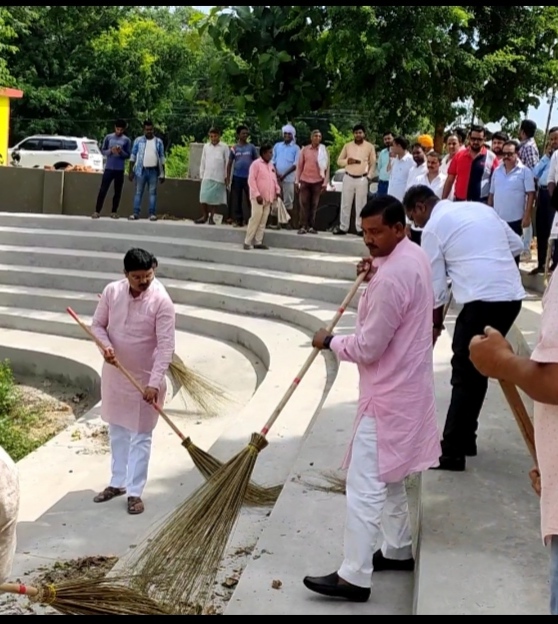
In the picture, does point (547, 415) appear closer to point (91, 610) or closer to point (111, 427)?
point (91, 610)

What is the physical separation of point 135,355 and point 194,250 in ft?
23.7

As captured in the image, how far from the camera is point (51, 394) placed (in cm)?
974

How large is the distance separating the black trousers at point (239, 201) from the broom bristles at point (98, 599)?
9912 millimetres

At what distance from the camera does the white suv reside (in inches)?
1040

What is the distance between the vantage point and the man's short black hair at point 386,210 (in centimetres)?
370

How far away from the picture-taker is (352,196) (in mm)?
12578

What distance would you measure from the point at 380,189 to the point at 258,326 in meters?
3.21

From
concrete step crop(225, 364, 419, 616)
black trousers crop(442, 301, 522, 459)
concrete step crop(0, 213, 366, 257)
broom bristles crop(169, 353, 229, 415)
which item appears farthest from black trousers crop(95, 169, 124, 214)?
black trousers crop(442, 301, 522, 459)

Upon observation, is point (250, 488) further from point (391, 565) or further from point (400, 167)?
point (400, 167)

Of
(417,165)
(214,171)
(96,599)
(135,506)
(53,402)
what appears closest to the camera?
(96,599)

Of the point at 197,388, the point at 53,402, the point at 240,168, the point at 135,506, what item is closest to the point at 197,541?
the point at 135,506

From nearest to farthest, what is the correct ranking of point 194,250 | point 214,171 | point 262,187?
point 262,187
point 194,250
point 214,171


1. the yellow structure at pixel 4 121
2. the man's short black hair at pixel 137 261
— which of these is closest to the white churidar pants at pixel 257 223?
the man's short black hair at pixel 137 261
